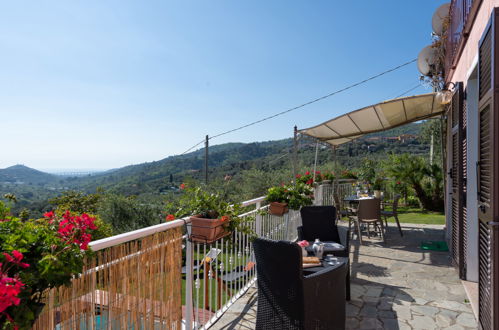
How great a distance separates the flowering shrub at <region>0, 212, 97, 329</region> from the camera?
3.45ft

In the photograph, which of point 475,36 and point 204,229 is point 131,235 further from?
point 475,36

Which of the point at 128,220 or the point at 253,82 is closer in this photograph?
the point at 128,220

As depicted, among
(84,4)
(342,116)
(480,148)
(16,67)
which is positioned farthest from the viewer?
(16,67)

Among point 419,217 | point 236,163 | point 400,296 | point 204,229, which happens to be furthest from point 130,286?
point 236,163

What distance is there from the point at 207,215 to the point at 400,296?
97.1 inches

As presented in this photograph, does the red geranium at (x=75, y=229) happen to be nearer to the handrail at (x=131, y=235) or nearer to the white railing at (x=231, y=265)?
the handrail at (x=131, y=235)

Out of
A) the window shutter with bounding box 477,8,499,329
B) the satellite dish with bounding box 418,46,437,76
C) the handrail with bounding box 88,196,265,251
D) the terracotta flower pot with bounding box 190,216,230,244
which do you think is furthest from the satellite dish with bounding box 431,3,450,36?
the handrail with bounding box 88,196,265,251

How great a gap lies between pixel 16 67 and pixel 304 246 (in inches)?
444

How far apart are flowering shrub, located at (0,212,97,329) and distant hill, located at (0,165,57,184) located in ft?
162

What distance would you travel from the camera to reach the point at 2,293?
2.91 feet

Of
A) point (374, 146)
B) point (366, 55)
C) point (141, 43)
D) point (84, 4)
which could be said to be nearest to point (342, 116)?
point (84, 4)

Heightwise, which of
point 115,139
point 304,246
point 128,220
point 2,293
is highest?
point 115,139

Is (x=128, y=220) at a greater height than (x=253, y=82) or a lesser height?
lesser

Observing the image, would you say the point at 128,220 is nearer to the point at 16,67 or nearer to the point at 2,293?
the point at 16,67
